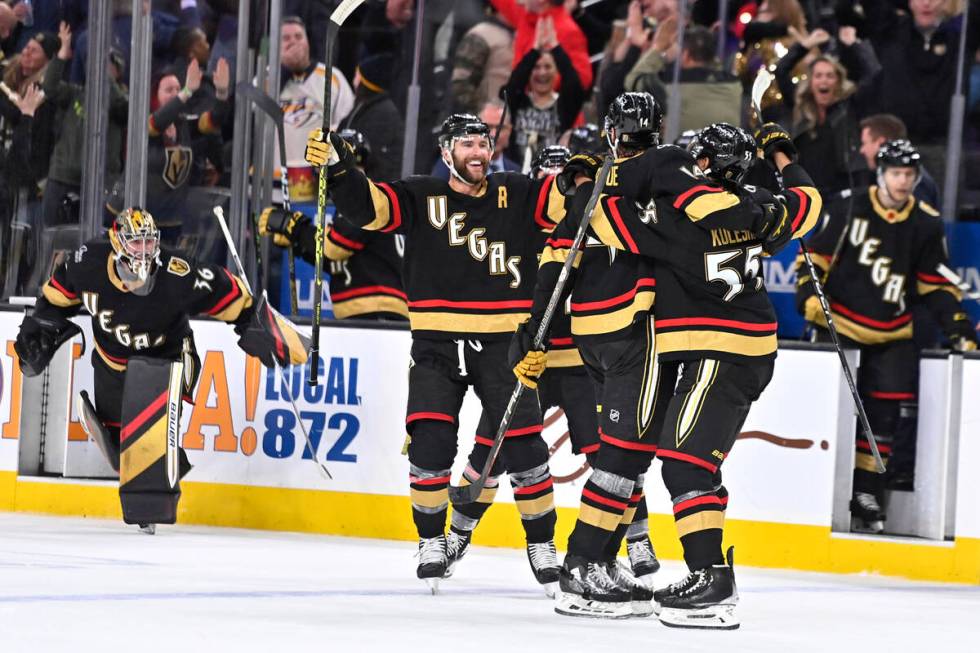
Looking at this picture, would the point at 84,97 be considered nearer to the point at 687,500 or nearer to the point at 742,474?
the point at 742,474

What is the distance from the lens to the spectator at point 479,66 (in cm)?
804

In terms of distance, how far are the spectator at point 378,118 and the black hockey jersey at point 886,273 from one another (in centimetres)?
210

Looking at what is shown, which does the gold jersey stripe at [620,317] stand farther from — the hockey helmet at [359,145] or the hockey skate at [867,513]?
the hockey helmet at [359,145]

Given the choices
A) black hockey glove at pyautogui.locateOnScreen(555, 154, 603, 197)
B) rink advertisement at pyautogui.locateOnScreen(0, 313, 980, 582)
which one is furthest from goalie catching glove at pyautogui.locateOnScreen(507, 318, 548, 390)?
rink advertisement at pyautogui.locateOnScreen(0, 313, 980, 582)

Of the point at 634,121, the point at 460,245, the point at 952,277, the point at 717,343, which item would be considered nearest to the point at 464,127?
the point at 460,245

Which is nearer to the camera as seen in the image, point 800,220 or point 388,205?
point 800,220

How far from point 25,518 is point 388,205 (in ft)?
8.26

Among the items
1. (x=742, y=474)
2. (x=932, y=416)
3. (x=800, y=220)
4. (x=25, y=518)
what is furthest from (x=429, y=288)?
(x=25, y=518)

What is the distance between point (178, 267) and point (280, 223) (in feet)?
1.50

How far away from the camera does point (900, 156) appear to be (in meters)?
6.76

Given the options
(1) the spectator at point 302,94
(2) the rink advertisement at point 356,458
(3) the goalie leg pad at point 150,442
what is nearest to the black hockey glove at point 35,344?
(3) the goalie leg pad at point 150,442

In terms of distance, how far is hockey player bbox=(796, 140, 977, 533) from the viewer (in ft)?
22.1

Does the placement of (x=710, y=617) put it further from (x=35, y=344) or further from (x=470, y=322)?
(x=35, y=344)

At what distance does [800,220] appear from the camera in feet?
14.9
